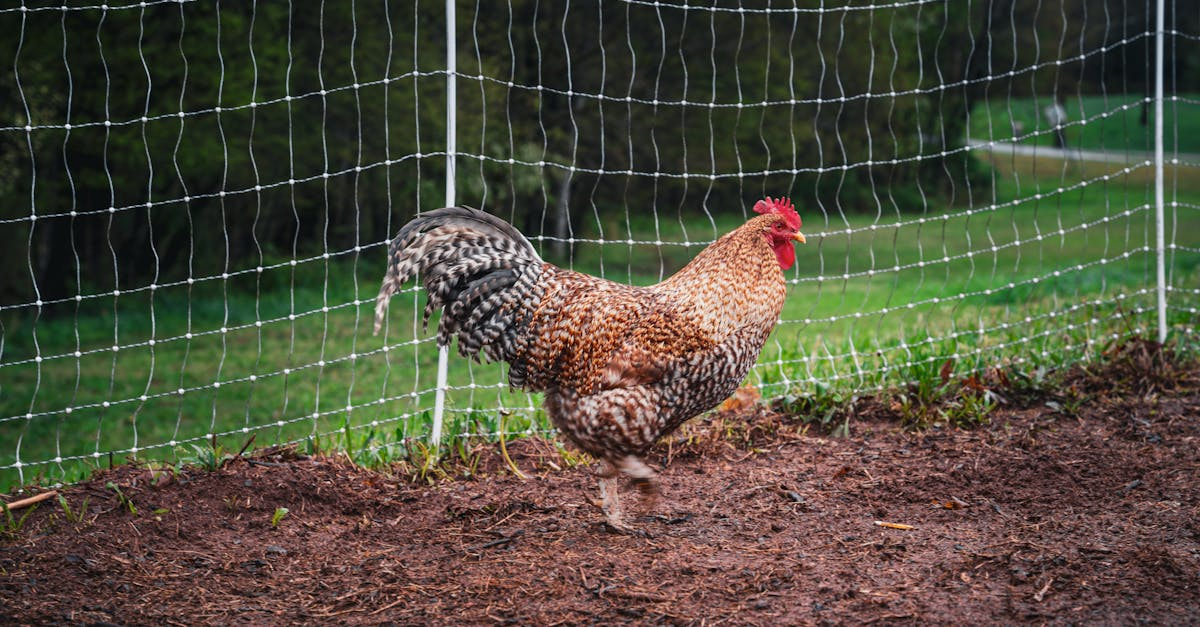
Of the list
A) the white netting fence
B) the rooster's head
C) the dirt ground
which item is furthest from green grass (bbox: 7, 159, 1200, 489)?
the rooster's head

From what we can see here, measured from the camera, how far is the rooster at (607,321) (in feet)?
14.0

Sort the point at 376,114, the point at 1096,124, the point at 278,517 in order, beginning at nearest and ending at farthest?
the point at 278,517
the point at 376,114
the point at 1096,124

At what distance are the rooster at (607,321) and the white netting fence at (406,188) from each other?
5.82 ft

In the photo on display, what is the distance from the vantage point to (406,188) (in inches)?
527

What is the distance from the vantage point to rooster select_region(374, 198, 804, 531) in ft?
14.0

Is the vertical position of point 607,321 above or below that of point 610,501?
above

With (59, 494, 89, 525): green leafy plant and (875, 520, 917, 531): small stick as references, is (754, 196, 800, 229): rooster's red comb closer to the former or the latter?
(875, 520, 917, 531): small stick

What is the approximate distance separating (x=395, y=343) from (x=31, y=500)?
23.7 feet

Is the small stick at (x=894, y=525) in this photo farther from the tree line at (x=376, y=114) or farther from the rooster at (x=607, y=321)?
the tree line at (x=376, y=114)

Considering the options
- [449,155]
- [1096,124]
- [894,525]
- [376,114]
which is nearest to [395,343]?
[376,114]

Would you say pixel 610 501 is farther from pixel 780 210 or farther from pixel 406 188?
pixel 406 188

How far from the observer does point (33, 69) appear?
10.7m

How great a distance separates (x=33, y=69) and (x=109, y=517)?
7862 mm

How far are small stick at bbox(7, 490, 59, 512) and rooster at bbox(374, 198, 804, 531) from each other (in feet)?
5.73
